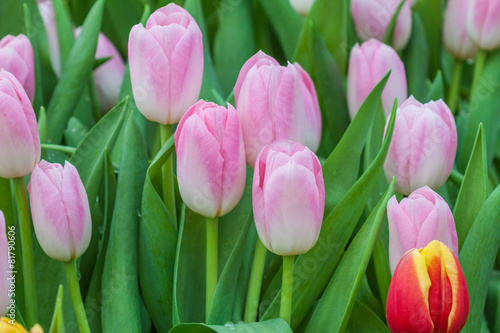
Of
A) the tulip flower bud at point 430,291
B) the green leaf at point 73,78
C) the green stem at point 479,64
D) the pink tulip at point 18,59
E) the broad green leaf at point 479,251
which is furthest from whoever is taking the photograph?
the green stem at point 479,64

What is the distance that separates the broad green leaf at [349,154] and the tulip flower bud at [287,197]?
160mm

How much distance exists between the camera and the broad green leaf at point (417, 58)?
105 cm

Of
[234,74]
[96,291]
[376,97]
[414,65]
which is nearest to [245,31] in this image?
[234,74]

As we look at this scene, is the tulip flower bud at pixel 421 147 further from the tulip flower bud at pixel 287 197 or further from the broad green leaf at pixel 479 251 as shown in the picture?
the tulip flower bud at pixel 287 197

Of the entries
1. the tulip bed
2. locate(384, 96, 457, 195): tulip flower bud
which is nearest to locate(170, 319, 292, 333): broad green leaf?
the tulip bed

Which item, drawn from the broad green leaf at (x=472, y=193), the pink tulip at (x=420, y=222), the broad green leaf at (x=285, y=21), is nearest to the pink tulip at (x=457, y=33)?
the broad green leaf at (x=285, y=21)

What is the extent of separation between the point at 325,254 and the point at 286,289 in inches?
3.3

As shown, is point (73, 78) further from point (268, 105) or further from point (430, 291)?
point (430, 291)

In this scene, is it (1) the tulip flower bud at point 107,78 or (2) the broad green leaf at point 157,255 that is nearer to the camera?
(2) the broad green leaf at point 157,255

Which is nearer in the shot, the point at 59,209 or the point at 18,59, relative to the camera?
the point at 59,209

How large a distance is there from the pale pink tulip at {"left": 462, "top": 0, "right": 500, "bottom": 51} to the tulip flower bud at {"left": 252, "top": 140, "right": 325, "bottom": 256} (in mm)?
514

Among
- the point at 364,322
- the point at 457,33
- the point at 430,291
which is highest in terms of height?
the point at 457,33

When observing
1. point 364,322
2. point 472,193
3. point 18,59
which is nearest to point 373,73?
point 472,193

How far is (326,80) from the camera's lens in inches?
36.0
